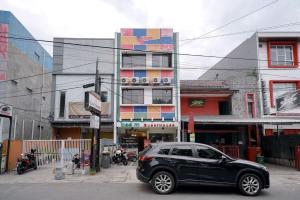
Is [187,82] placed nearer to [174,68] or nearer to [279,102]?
[174,68]

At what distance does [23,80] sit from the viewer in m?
24.3

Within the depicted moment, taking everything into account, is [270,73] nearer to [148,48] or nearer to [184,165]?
[148,48]

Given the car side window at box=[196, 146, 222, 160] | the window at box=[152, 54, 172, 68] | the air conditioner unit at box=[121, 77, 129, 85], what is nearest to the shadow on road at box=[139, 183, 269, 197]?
the car side window at box=[196, 146, 222, 160]

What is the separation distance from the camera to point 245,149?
71.0 ft

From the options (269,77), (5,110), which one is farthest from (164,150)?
(269,77)

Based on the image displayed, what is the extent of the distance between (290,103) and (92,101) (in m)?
13.0

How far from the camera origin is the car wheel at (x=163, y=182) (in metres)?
9.68

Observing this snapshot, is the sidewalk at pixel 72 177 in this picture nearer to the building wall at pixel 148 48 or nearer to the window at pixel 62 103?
the building wall at pixel 148 48

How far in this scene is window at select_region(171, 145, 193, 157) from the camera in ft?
33.2

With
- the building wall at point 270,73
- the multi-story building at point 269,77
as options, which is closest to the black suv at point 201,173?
the multi-story building at point 269,77

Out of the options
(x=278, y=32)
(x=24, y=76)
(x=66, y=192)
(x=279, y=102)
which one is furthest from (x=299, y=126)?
(x=24, y=76)

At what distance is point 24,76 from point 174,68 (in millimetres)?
12752

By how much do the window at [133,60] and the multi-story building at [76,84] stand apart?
2070 mm

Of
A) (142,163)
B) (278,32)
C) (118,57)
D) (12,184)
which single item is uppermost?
(278,32)
